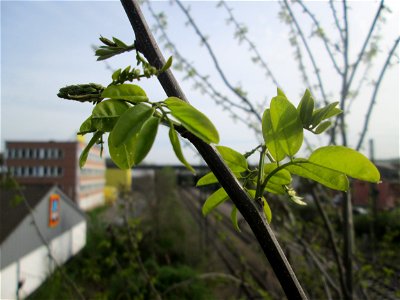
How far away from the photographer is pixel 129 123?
0.34m

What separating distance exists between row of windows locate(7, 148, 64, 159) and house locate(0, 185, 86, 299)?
7.89 m

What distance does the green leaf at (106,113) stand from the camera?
1.20ft

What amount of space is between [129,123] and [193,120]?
0.22ft

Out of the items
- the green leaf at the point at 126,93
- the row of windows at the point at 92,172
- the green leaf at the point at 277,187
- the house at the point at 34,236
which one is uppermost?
the green leaf at the point at 126,93

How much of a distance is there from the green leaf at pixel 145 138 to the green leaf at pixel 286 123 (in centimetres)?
15

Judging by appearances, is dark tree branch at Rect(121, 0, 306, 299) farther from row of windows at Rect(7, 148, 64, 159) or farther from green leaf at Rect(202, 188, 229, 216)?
row of windows at Rect(7, 148, 64, 159)

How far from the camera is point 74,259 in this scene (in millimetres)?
11961

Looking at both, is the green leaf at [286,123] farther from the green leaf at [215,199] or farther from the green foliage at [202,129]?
the green leaf at [215,199]

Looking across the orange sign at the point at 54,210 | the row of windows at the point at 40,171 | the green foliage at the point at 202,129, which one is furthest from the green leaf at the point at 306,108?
the row of windows at the point at 40,171

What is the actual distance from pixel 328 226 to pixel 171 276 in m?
6.45

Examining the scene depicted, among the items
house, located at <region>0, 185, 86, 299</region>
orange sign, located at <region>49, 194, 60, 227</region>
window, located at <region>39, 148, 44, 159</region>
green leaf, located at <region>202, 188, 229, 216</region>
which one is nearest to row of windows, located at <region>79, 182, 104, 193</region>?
window, located at <region>39, 148, 44, 159</region>

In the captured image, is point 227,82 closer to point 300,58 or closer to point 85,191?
point 300,58

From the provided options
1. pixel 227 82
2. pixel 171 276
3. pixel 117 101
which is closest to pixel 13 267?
pixel 171 276

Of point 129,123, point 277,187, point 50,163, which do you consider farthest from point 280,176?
point 50,163
